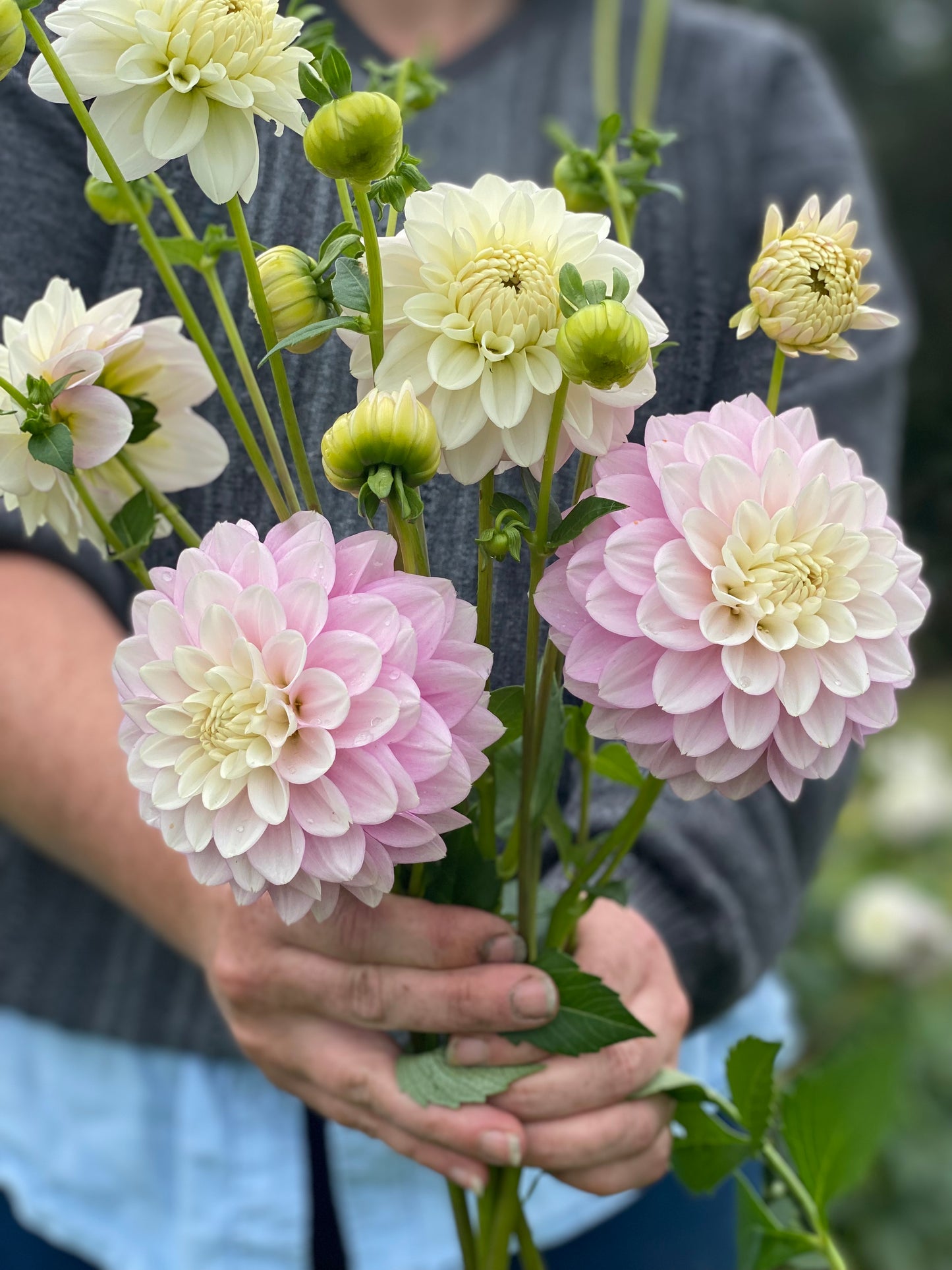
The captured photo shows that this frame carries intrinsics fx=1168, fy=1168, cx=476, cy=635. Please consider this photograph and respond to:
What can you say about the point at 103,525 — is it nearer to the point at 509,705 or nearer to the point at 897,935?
the point at 509,705

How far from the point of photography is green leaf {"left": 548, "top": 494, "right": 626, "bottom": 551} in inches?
8.4

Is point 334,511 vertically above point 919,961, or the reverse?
point 334,511

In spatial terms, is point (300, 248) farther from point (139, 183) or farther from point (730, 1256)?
point (730, 1256)

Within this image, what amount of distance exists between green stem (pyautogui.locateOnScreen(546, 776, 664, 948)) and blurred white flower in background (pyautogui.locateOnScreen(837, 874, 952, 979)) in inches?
34.2

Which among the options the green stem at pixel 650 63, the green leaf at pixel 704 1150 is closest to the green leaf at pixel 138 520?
the green leaf at pixel 704 1150

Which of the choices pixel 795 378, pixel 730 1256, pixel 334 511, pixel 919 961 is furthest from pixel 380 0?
pixel 919 961

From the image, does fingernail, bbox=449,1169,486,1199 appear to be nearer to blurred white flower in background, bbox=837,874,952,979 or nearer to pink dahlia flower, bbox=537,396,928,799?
pink dahlia flower, bbox=537,396,928,799

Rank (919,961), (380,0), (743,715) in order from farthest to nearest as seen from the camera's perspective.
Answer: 1. (919,961)
2. (380,0)
3. (743,715)

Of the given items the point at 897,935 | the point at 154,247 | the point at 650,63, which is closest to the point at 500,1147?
the point at 154,247

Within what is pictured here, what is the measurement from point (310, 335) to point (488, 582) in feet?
0.20

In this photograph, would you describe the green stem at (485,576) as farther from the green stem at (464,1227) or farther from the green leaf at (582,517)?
the green stem at (464,1227)

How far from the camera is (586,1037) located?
289 millimetres

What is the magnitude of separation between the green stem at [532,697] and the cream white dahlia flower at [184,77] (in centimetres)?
7

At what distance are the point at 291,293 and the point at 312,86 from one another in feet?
0.12
